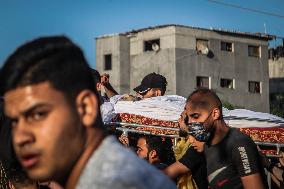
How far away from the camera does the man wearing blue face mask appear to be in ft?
13.3

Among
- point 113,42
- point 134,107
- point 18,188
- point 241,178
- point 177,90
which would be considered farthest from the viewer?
point 113,42

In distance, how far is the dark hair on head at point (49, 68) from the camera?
175cm

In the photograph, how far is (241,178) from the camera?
4.04 m

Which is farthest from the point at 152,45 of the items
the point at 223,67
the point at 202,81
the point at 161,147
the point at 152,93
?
the point at 161,147

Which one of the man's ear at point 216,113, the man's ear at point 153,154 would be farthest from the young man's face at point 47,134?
the man's ear at point 153,154

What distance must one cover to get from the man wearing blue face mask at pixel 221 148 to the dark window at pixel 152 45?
34.5 meters

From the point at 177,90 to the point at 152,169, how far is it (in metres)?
36.0

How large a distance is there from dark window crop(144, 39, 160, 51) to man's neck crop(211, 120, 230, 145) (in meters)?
34.8

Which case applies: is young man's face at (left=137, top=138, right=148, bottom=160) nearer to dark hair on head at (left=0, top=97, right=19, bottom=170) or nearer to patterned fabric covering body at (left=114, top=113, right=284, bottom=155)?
patterned fabric covering body at (left=114, top=113, right=284, bottom=155)

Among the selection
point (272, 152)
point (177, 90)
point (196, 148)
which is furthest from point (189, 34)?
point (196, 148)

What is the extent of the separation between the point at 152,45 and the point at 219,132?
35.3 metres

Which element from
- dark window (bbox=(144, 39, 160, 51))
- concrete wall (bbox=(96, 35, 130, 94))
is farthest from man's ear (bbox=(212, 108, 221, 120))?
concrete wall (bbox=(96, 35, 130, 94))

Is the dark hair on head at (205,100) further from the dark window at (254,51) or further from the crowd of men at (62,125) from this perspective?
the dark window at (254,51)

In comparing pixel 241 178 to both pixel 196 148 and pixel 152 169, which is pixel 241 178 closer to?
pixel 196 148
